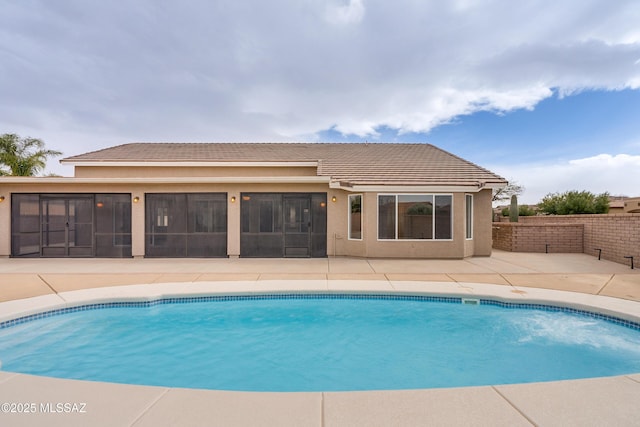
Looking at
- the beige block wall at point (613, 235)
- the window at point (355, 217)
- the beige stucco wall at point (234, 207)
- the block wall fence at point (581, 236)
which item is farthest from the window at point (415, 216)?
the beige block wall at point (613, 235)

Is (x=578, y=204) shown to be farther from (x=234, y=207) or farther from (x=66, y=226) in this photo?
(x=66, y=226)

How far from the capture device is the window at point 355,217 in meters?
12.1

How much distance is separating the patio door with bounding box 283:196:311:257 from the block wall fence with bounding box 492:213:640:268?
973cm

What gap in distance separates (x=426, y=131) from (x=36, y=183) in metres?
22.0

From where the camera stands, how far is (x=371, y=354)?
16.7 ft

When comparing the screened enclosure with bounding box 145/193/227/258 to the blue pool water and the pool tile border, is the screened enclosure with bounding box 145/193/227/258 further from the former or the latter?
the blue pool water

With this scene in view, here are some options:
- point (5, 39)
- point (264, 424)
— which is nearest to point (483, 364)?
point (264, 424)

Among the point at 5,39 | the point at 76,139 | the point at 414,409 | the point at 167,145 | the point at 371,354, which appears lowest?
the point at 371,354

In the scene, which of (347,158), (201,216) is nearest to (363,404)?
(201,216)

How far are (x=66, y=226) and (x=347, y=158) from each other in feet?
40.5

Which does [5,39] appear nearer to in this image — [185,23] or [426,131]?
[185,23]

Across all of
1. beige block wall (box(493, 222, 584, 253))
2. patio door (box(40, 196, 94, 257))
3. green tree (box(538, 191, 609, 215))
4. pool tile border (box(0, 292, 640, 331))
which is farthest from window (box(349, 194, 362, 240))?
green tree (box(538, 191, 609, 215))

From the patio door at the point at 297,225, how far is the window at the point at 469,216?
6338mm

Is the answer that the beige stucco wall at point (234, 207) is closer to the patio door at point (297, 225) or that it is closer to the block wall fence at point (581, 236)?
the patio door at point (297, 225)
